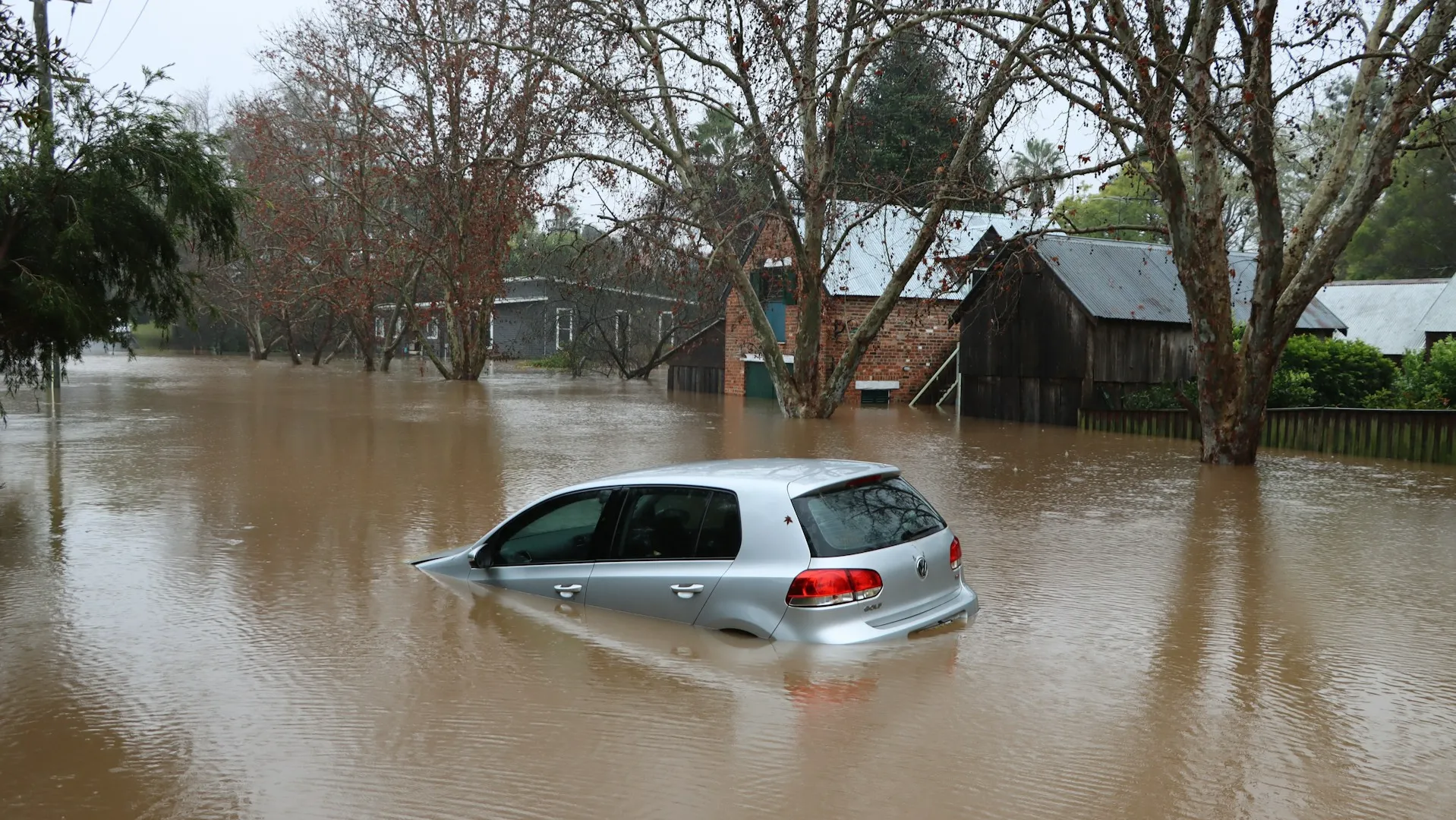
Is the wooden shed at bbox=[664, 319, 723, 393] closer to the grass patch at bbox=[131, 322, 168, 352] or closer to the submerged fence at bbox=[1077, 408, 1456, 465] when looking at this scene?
the submerged fence at bbox=[1077, 408, 1456, 465]

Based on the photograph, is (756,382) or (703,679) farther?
(756,382)

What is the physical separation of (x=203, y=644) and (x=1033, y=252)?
79.5 ft

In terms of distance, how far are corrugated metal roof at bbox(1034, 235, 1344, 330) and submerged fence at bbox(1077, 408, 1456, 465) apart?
15.8 feet

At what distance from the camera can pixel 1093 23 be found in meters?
17.1

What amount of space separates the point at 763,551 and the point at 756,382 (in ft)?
Result: 111

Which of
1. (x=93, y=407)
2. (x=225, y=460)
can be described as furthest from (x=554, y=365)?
(x=225, y=460)

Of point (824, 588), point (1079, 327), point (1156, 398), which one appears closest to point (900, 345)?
point (1079, 327)

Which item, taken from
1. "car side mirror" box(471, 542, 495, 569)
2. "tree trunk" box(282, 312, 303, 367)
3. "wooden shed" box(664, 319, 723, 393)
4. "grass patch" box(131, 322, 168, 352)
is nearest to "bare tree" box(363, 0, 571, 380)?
"wooden shed" box(664, 319, 723, 393)

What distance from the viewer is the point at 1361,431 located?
2092 cm

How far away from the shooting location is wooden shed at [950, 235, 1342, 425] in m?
28.1

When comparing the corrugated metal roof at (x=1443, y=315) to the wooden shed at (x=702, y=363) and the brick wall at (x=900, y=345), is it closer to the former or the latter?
the brick wall at (x=900, y=345)

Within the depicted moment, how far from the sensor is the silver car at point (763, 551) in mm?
6754

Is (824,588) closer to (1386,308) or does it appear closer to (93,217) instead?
(93,217)

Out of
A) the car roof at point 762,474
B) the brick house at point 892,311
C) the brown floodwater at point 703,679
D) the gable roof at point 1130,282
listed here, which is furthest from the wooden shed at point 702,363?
the car roof at point 762,474
